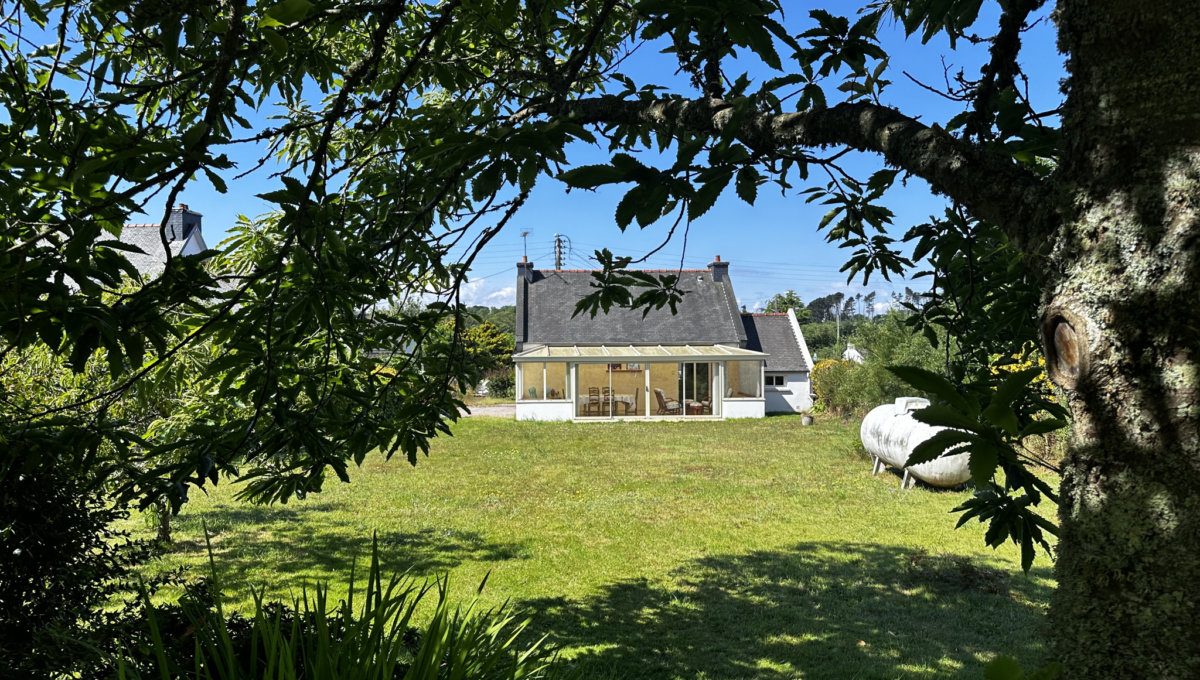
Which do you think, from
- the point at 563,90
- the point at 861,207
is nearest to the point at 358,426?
the point at 563,90

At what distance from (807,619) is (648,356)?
1407cm

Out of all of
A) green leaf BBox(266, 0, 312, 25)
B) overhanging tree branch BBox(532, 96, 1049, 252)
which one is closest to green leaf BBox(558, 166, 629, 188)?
overhanging tree branch BBox(532, 96, 1049, 252)

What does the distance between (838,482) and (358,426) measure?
8884 mm

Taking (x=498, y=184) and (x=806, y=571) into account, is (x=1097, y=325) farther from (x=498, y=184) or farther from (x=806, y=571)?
(x=806, y=571)

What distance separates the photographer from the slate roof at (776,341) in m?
22.8

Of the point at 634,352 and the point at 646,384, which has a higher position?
the point at 634,352

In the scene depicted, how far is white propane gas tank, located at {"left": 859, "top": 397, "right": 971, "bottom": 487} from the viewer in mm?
8703

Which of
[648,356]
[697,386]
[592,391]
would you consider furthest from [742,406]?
[592,391]

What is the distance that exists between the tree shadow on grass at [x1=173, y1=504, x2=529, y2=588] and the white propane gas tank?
5.35m

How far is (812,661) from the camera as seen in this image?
14.3 ft

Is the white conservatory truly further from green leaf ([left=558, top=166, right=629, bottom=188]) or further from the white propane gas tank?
green leaf ([left=558, top=166, right=629, bottom=188])

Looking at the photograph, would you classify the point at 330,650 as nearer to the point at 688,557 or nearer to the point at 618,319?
the point at 688,557

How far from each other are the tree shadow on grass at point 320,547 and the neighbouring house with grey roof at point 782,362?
15762 mm

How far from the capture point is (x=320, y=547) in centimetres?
705
